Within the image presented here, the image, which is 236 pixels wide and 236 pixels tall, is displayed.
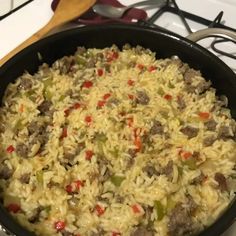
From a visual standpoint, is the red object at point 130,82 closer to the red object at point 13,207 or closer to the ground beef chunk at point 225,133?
the ground beef chunk at point 225,133

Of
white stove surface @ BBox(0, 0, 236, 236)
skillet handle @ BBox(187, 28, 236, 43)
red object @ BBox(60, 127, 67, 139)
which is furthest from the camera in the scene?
white stove surface @ BBox(0, 0, 236, 236)

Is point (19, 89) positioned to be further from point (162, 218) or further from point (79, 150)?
point (162, 218)

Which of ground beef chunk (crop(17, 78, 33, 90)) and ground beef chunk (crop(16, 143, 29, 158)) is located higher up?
ground beef chunk (crop(17, 78, 33, 90))

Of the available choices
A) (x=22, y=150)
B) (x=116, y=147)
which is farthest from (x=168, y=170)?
(x=22, y=150)

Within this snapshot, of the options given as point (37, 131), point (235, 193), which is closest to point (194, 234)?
point (235, 193)

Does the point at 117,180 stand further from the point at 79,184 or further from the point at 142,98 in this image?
the point at 142,98

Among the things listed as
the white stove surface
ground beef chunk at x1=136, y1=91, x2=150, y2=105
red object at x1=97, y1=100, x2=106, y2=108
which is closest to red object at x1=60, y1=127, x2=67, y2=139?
red object at x1=97, y1=100, x2=106, y2=108

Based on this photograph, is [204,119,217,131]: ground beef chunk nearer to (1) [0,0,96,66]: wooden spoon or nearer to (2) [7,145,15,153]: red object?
(2) [7,145,15,153]: red object
